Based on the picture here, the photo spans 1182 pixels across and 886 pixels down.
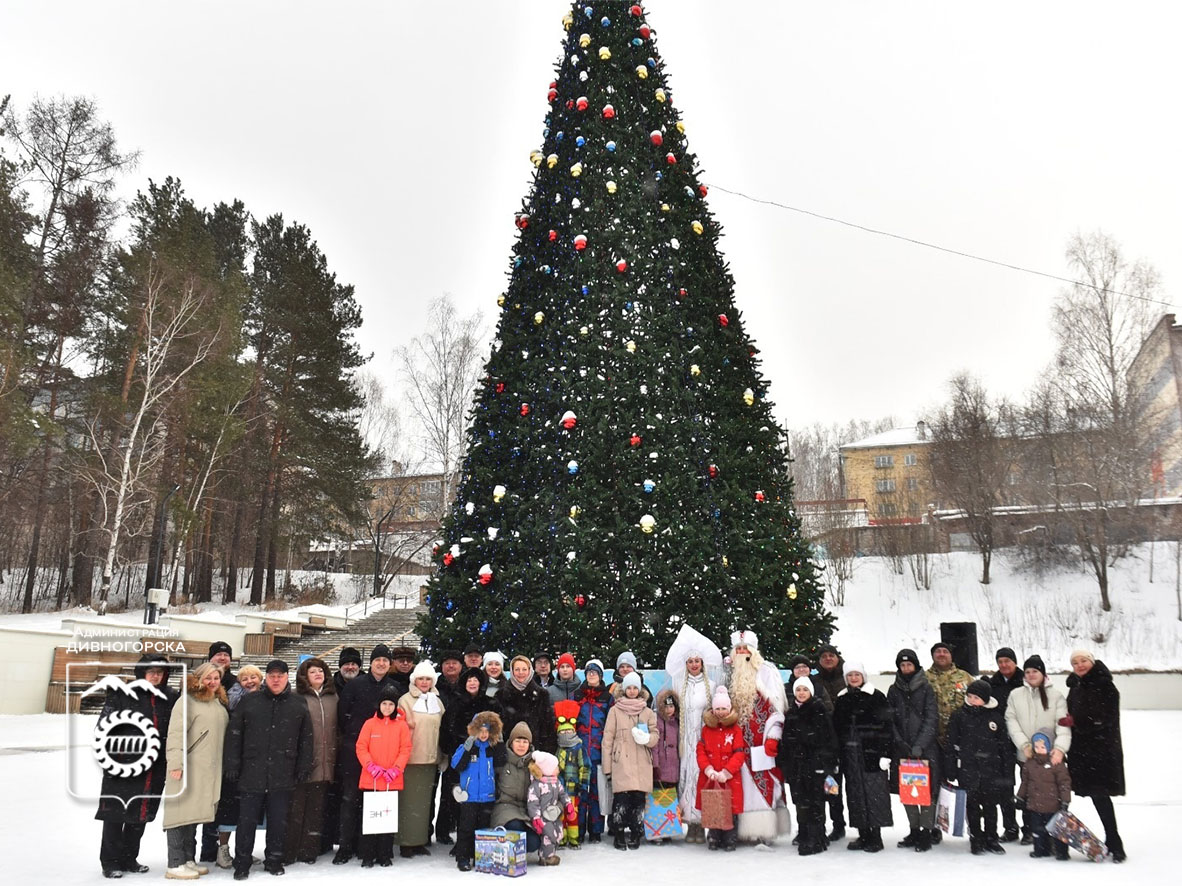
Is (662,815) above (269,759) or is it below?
below

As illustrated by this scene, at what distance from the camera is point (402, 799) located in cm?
596

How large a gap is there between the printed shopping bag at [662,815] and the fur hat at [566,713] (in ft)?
2.75

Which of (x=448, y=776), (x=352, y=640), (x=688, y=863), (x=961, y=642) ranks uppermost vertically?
(x=961, y=642)

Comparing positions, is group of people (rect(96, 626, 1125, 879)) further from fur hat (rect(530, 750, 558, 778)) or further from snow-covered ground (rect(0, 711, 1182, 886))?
snow-covered ground (rect(0, 711, 1182, 886))

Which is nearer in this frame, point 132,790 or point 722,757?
point 132,790

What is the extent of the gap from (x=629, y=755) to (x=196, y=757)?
3.11 m

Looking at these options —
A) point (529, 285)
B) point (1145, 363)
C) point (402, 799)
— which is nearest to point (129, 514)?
point (529, 285)

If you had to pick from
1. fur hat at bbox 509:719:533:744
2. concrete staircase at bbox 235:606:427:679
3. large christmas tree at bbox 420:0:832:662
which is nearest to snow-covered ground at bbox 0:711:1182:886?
fur hat at bbox 509:719:533:744

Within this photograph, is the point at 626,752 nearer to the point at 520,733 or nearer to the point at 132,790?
the point at 520,733

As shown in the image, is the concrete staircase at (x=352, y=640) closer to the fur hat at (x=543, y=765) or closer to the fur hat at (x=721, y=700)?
the fur hat at (x=543, y=765)

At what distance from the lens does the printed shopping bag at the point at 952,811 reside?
6039mm

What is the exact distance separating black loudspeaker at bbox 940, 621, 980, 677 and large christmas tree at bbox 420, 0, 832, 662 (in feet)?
5.69

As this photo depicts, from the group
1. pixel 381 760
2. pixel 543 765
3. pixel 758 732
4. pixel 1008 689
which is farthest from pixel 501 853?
pixel 1008 689

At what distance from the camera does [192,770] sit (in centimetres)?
536
